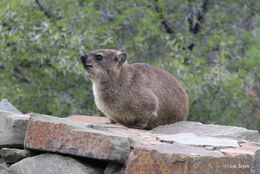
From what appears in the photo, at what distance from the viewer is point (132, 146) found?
384cm

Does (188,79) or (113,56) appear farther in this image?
(188,79)

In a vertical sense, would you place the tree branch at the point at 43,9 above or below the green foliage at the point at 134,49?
above

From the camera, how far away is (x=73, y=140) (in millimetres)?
3918

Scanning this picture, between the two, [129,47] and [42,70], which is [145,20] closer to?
[129,47]

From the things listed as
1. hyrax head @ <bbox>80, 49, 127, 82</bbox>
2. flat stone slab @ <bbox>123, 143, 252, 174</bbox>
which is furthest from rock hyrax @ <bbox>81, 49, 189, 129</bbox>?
flat stone slab @ <bbox>123, 143, 252, 174</bbox>

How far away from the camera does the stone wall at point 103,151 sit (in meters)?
3.55

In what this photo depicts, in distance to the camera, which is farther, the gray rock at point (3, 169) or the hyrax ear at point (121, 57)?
the hyrax ear at point (121, 57)

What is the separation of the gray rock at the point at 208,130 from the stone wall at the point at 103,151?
431 millimetres

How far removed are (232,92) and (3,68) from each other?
419cm

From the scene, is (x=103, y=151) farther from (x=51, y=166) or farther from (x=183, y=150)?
(x=183, y=150)

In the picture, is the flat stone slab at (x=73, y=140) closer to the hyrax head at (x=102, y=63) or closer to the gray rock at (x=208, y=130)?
the gray rock at (x=208, y=130)

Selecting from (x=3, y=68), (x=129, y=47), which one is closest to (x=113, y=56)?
(x=129, y=47)

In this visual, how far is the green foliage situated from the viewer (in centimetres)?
903

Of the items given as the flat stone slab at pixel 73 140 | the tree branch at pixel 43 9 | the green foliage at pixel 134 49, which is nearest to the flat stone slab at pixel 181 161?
the flat stone slab at pixel 73 140
